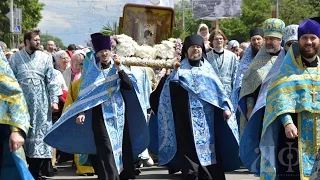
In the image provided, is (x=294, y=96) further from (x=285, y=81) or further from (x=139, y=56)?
(x=139, y=56)

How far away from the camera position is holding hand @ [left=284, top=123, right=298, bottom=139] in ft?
20.8

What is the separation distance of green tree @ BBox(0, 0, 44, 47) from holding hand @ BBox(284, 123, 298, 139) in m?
46.7

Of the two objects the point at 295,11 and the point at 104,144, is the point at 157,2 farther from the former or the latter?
the point at 295,11

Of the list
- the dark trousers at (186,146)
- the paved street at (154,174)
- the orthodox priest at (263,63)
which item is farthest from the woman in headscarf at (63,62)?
the orthodox priest at (263,63)

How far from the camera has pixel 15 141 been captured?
582cm

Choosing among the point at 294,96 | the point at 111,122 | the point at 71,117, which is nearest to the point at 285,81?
the point at 294,96

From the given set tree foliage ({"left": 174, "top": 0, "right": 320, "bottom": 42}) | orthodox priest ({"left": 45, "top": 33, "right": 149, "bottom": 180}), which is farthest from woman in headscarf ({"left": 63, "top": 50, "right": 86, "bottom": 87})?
tree foliage ({"left": 174, "top": 0, "right": 320, "bottom": 42})

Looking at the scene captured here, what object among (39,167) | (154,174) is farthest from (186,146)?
(39,167)

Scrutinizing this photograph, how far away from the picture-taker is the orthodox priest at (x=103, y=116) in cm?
902

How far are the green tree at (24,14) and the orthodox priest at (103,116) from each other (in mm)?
43108

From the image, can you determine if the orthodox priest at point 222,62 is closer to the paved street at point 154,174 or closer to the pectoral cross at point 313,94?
the paved street at point 154,174

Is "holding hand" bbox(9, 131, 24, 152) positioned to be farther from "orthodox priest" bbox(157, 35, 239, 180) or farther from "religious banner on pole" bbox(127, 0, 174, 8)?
Answer: "religious banner on pole" bbox(127, 0, 174, 8)

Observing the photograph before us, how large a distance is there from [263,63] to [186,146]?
1484 mm

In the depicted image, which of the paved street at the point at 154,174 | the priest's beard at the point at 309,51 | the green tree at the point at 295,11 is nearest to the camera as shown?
the priest's beard at the point at 309,51
